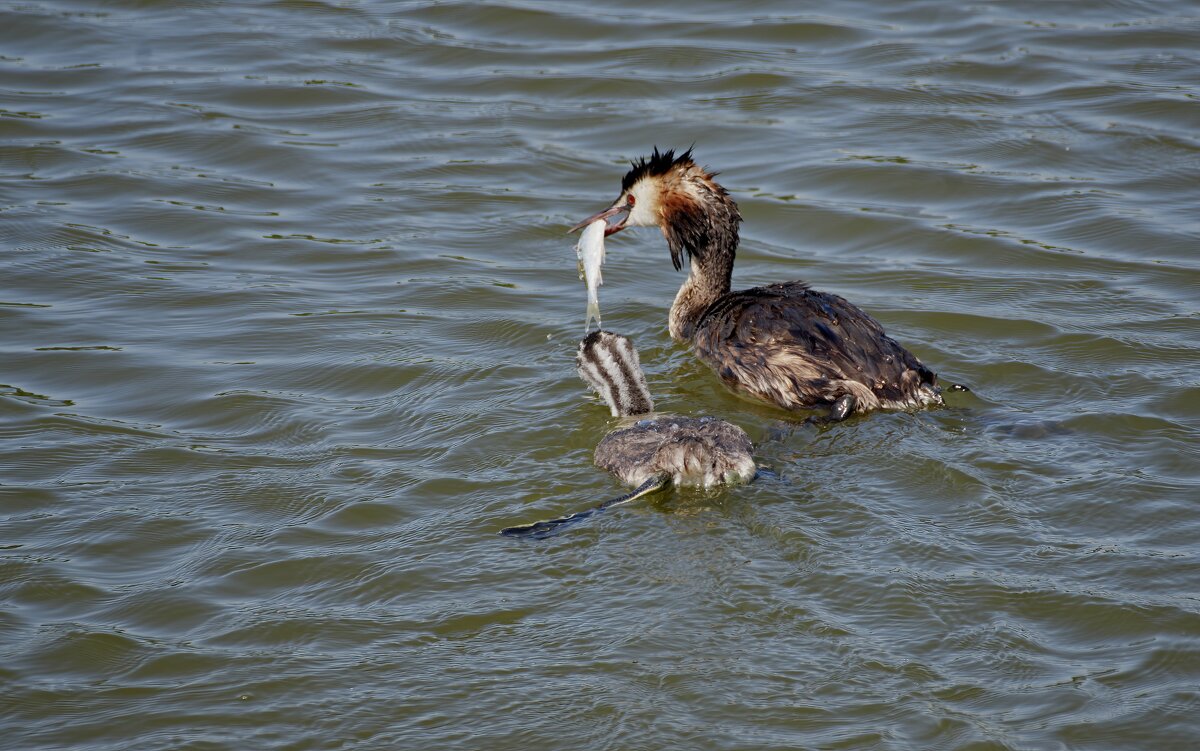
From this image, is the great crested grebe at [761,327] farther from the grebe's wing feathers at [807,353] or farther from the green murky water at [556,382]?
the green murky water at [556,382]

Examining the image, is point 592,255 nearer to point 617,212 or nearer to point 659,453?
point 617,212

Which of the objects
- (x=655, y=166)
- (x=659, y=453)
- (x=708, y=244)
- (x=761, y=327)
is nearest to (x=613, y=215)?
(x=655, y=166)

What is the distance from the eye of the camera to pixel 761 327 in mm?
6664

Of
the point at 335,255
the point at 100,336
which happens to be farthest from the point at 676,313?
the point at 100,336

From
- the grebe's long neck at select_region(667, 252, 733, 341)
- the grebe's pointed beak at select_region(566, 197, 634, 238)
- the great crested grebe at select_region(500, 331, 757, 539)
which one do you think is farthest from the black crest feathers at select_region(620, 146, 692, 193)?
the great crested grebe at select_region(500, 331, 757, 539)

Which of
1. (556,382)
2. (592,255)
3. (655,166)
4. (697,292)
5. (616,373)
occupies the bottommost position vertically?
(556,382)

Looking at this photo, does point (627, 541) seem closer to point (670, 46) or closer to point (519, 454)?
point (519, 454)

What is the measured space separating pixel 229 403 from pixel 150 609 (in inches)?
74.2

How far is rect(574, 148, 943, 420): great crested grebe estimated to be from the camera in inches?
248

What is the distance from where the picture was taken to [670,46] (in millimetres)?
11859

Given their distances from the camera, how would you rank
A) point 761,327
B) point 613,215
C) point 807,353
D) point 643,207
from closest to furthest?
point 807,353
point 761,327
point 643,207
point 613,215

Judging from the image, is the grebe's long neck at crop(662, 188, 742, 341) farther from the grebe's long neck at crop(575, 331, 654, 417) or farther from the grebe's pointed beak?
the grebe's long neck at crop(575, 331, 654, 417)

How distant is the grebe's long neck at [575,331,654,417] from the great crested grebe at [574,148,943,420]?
597 millimetres

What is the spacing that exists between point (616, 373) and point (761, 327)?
0.86m
